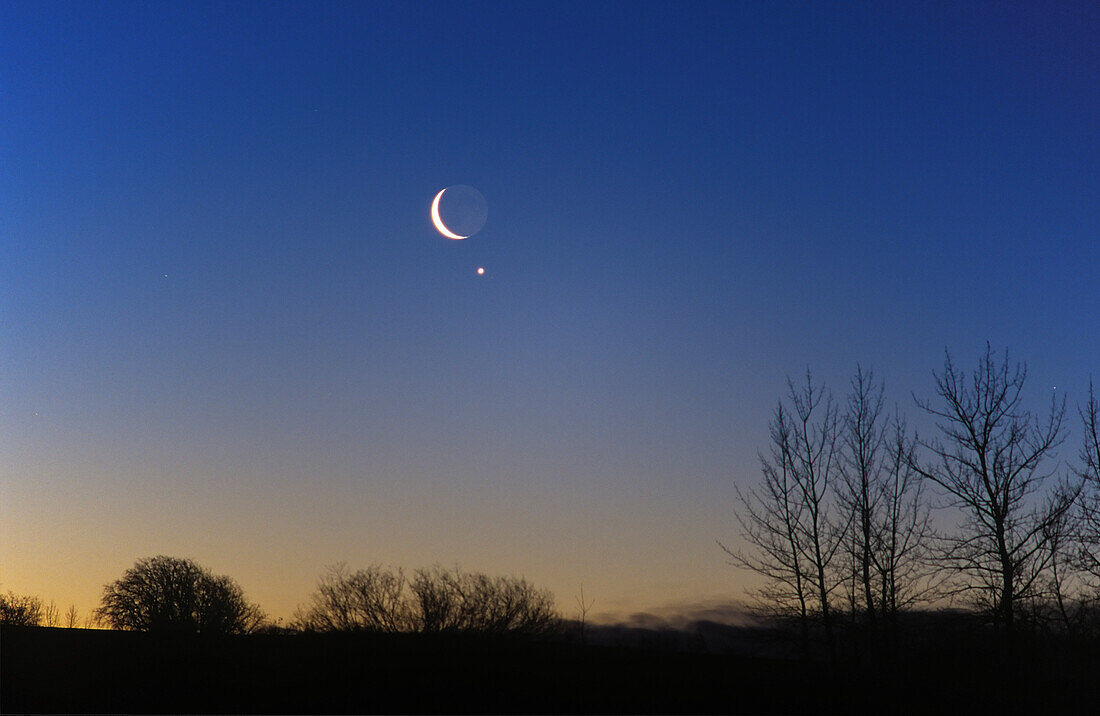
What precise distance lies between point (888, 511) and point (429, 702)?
15.6m

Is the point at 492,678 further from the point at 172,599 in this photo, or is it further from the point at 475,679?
the point at 172,599

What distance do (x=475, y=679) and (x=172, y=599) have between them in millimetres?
45912

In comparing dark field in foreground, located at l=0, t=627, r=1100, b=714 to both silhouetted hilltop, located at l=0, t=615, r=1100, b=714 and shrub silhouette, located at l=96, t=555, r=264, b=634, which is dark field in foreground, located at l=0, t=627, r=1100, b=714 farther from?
shrub silhouette, located at l=96, t=555, r=264, b=634

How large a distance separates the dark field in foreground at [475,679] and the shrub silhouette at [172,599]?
36.2m

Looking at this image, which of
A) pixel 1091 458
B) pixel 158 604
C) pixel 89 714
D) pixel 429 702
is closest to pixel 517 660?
pixel 429 702

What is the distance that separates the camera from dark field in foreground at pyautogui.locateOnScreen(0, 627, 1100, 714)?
2436 cm

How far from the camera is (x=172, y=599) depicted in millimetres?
63688

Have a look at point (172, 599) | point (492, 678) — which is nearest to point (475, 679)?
point (492, 678)

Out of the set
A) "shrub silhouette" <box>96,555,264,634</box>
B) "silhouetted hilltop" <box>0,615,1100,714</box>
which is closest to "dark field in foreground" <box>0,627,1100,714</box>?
"silhouetted hilltop" <box>0,615,1100,714</box>

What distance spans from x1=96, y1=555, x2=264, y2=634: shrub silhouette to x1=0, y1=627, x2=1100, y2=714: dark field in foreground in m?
36.2

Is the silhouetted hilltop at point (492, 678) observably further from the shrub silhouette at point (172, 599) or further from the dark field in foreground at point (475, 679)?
the shrub silhouette at point (172, 599)

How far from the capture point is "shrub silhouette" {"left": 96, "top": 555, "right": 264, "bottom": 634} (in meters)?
62.2

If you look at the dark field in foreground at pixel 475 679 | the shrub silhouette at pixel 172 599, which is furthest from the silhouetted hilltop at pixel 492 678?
the shrub silhouette at pixel 172 599

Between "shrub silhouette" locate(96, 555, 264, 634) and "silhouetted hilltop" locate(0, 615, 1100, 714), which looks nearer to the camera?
"silhouetted hilltop" locate(0, 615, 1100, 714)
